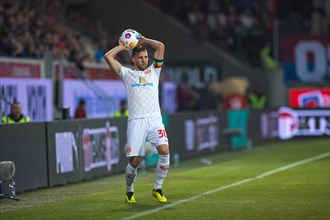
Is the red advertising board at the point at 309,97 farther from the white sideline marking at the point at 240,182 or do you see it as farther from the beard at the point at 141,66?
the beard at the point at 141,66

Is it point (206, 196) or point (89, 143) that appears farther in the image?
point (89, 143)

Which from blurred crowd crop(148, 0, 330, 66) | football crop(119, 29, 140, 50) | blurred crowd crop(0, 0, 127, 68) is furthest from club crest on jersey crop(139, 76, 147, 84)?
blurred crowd crop(148, 0, 330, 66)

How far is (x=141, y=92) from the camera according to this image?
13883mm

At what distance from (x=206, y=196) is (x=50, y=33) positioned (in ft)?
50.0

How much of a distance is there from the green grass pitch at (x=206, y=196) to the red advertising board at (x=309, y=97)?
13.2 meters

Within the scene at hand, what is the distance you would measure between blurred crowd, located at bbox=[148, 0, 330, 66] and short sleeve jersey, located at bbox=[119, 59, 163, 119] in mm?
25482

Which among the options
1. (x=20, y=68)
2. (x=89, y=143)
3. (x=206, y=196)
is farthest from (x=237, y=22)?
(x=206, y=196)

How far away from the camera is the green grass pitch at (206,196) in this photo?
12.6 metres

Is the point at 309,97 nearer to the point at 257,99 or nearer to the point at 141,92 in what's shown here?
the point at 257,99

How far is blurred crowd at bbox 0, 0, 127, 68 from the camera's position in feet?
86.3

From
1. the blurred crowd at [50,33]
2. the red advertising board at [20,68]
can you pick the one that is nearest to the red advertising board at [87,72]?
the blurred crowd at [50,33]

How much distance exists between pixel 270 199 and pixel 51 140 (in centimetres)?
580

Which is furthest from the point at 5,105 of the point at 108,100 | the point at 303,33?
the point at 303,33

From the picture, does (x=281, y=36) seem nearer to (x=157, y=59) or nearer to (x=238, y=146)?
(x=238, y=146)
